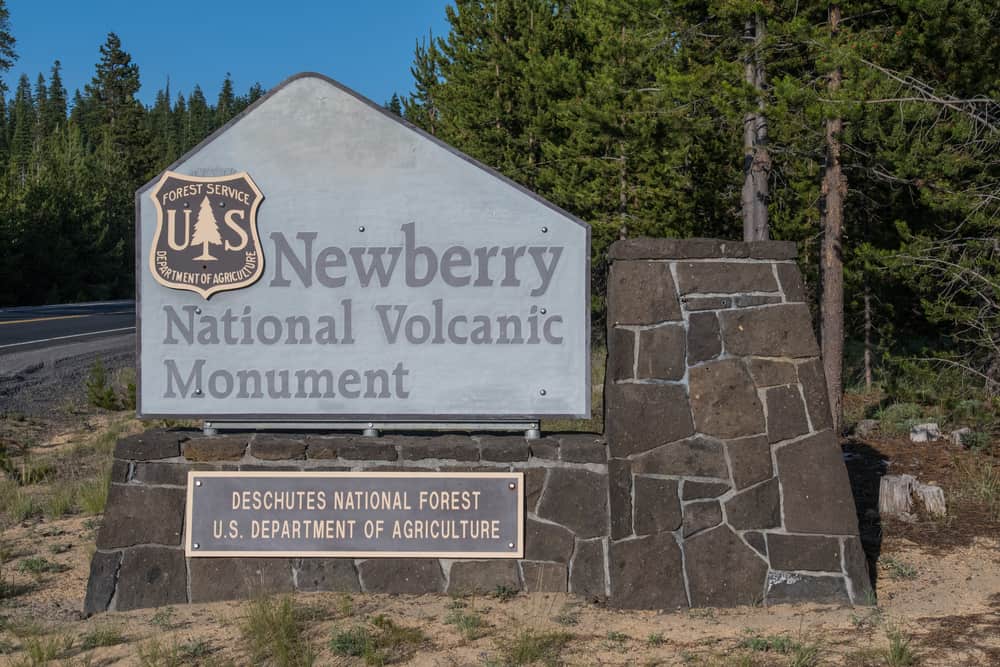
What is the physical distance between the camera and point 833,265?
10711 millimetres

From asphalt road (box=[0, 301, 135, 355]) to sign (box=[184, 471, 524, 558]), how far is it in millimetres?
12083

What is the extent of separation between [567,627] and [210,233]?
9.96ft

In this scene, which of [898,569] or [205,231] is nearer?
[205,231]

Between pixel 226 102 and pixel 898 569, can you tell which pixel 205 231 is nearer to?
pixel 898 569

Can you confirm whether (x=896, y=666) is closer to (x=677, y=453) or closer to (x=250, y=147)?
(x=677, y=453)

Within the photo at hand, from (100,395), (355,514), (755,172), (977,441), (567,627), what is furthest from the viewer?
(755,172)

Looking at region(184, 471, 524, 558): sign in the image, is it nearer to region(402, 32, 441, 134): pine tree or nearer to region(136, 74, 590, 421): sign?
region(136, 74, 590, 421): sign

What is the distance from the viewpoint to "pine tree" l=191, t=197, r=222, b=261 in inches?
215

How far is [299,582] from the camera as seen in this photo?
5.36m

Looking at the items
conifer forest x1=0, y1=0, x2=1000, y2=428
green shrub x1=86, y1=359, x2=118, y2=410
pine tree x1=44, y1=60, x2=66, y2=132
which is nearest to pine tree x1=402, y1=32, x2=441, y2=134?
conifer forest x1=0, y1=0, x2=1000, y2=428

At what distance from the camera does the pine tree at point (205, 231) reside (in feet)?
17.9

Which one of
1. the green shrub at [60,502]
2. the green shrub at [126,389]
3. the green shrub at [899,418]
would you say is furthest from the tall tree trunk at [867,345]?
the green shrub at [60,502]

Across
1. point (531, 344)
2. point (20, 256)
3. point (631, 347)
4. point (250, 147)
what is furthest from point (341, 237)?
point (20, 256)

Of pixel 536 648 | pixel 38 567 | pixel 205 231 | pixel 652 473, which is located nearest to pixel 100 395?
pixel 38 567
